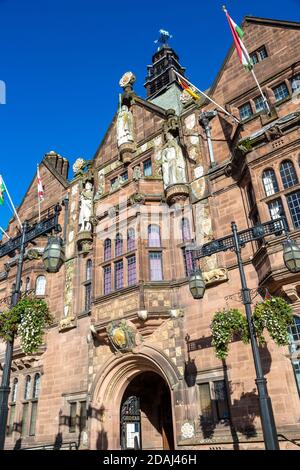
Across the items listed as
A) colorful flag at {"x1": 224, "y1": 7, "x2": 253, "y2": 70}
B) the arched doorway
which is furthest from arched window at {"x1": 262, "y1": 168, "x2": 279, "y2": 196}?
the arched doorway

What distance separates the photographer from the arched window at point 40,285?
22705 mm

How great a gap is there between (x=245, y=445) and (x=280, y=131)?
10765mm

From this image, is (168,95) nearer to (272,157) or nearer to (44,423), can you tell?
(272,157)

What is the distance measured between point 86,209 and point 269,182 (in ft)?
35.6

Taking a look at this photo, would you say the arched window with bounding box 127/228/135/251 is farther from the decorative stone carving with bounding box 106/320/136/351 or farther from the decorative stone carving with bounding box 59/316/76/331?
the decorative stone carving with bounding box 59/316/76/331

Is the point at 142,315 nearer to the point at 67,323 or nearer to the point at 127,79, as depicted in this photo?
the point at 67,323

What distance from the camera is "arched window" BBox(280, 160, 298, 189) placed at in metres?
13.7

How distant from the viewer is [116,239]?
18.9 meters

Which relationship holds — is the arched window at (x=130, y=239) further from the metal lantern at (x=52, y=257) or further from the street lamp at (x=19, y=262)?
the metal lantern at (x=52, y=257)

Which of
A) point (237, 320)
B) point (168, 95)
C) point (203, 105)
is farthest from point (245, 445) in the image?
point (168, 95)

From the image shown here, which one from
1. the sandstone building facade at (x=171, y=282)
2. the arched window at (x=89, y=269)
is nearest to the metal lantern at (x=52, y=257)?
the sandstone building facade at (x=171, y=282)

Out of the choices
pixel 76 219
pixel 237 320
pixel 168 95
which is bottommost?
pixel 237 320

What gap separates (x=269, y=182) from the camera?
14.5m

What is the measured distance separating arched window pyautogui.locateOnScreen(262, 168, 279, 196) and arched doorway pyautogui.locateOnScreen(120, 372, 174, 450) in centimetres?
1054
